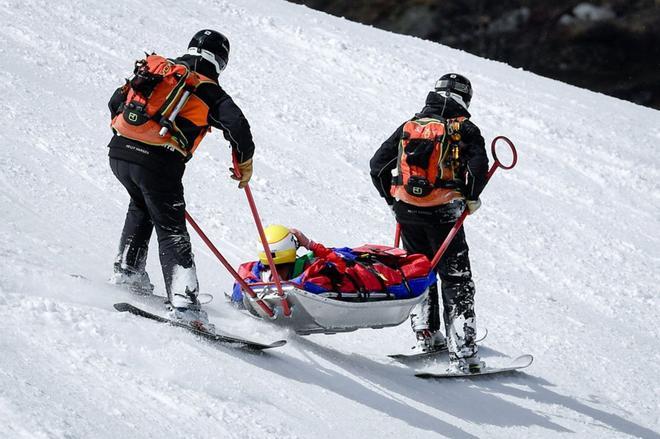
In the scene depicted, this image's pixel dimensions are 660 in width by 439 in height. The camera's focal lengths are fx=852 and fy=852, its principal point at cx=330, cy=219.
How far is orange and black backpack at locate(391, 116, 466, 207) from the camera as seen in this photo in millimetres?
6402

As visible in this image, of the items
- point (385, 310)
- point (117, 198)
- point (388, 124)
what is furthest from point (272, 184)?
point (385, 310)

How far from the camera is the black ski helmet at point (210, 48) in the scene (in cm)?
557

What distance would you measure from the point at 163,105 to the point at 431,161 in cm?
213

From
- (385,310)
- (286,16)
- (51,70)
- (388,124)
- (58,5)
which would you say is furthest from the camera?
(286,16)

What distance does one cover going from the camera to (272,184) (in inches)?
388

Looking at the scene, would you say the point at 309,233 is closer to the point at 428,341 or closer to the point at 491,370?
the point at 428,341

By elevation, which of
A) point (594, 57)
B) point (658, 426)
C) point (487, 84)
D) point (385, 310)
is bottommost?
point (658, 426)

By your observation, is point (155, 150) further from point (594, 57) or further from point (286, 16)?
point (594, 57)

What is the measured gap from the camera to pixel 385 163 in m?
6.80

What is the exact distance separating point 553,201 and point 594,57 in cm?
1952

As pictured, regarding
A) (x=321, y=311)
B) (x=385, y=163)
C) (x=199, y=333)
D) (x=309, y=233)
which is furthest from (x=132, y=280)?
(x=309, y=233)

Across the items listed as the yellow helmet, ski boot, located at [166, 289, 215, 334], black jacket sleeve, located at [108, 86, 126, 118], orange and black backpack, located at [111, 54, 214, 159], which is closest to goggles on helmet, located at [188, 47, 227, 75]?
orange and black backpack, located at [111, 54, 214, 159]

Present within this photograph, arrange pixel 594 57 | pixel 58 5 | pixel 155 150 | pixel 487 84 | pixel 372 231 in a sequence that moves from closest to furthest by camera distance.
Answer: pixel 155 150, pixel 372 231, pixel 58 5, pixel 487 84, pixel 594 57

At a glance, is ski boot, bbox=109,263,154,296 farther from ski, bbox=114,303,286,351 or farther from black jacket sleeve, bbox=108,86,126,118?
black jacket sleeve, bbox=108,86,126,118
